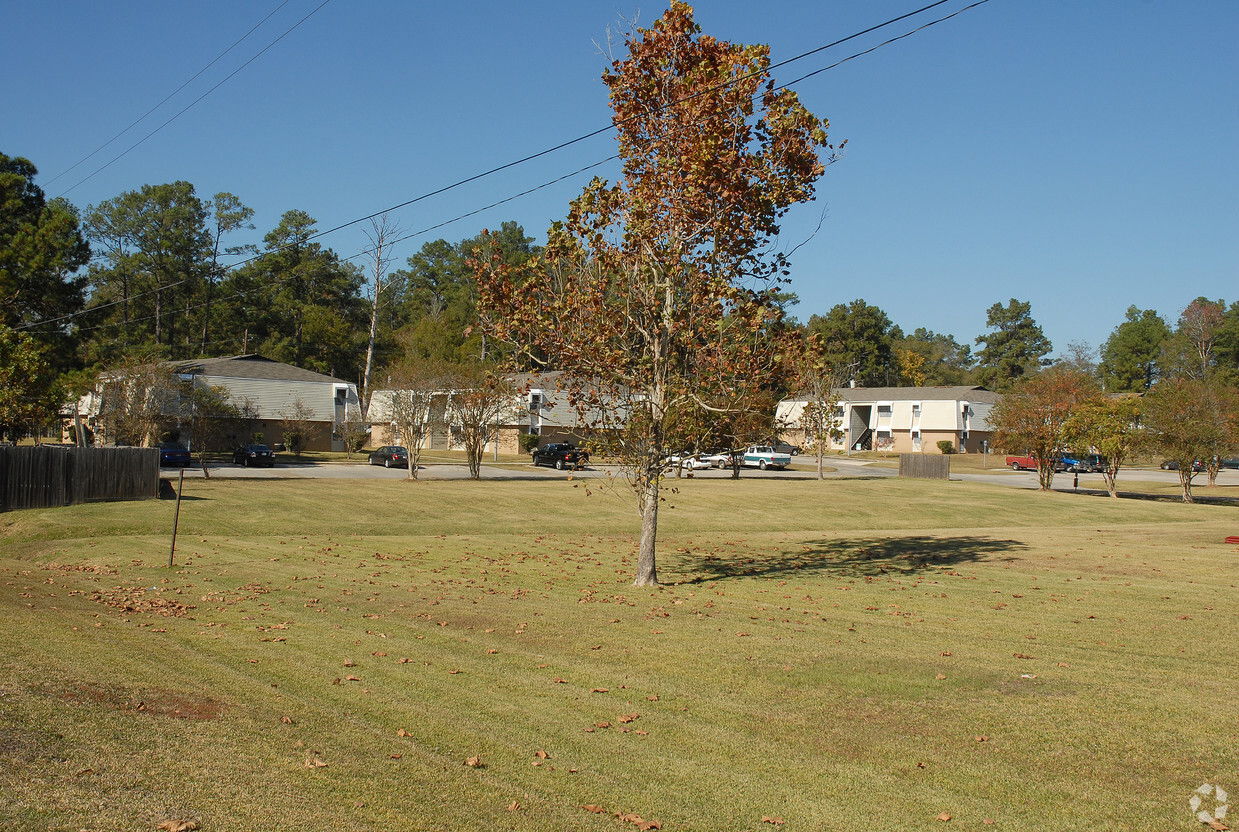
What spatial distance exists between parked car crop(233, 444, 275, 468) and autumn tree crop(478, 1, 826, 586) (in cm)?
3969

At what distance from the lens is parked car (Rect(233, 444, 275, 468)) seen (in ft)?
169

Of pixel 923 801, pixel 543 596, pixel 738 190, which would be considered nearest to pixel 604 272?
pixel 738 190

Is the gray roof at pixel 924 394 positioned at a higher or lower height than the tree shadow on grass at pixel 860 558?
higher

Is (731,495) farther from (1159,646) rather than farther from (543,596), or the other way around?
(1159,646)

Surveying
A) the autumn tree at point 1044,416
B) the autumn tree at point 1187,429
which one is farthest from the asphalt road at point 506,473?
the autumn tree at point 1187,429

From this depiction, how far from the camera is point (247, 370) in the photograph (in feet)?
214

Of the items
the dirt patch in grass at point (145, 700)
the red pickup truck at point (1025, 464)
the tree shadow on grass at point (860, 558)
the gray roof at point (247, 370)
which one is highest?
the gray roof at point (247, 370)

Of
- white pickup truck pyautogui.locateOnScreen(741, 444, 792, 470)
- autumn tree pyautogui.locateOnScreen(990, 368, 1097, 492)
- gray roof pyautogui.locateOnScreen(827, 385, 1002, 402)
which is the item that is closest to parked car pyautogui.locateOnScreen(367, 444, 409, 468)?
white pickup truck pyautogui.locateOnScreen(741, 444, 792, 470)

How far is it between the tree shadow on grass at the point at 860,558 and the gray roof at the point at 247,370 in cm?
5055

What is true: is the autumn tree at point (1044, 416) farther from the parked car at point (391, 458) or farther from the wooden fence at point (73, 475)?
the wooden fence at point (73, 475)

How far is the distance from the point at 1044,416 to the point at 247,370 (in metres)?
53.8

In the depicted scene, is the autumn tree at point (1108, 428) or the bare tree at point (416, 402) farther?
the bare tree at point (416, 402)

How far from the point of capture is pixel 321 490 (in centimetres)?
3447

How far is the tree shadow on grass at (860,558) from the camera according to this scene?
19250 millimetres
